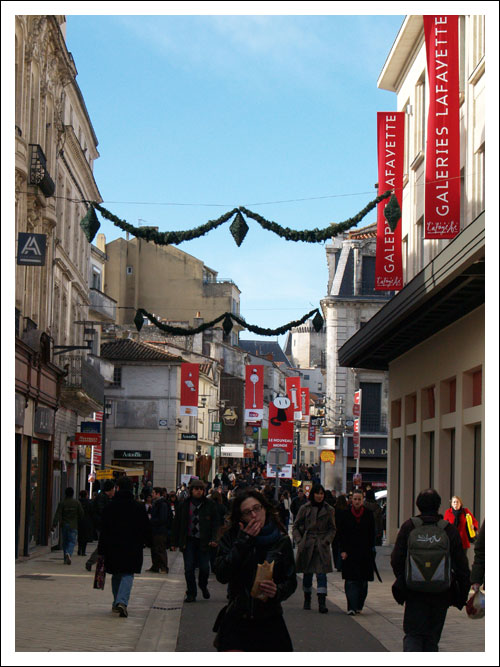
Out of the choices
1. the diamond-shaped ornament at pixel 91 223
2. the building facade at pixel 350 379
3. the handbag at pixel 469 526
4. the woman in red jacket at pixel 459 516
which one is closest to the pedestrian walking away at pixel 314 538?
the woman in red jacket at pixel 459 516

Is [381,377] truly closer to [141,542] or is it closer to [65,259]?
[65,259]

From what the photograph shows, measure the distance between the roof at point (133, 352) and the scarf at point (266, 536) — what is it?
61.9 meters

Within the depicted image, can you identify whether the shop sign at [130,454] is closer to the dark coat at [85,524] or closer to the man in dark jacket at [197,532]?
the dark coat at [85,524]

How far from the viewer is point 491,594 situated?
8898mm

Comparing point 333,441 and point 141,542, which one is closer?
point 141,542

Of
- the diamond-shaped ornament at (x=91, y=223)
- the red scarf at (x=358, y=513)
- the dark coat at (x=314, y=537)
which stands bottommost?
the dark coat at (x=314, y=537)

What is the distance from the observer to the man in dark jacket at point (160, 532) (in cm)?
2270

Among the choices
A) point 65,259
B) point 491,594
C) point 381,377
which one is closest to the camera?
point 491,594

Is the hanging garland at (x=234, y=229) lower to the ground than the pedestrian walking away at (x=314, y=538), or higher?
higher

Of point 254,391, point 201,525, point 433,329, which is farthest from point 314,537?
point 254,391

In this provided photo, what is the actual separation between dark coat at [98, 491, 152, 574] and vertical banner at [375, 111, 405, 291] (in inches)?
573

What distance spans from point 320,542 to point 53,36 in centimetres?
1796

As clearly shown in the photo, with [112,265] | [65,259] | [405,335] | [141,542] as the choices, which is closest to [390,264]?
[405,335]

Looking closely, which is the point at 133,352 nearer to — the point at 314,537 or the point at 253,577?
the point at 314,537
